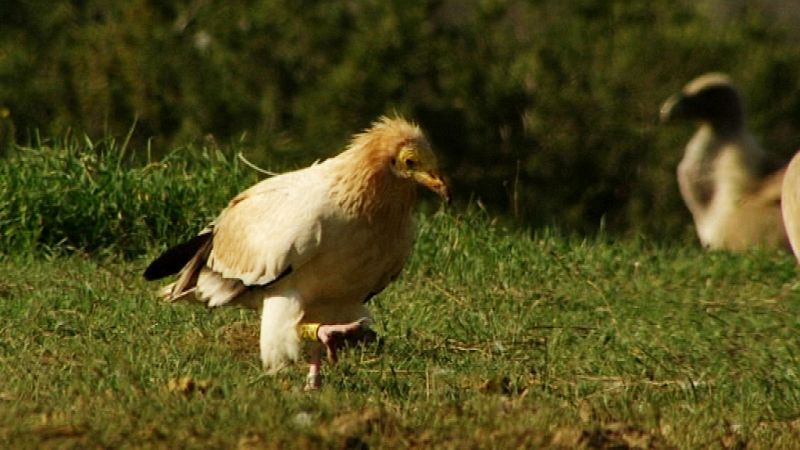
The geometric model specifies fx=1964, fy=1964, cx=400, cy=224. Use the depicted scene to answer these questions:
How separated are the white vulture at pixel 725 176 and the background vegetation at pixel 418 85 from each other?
1.97 m

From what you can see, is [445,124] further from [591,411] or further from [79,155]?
[591,411]

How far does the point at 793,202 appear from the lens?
322 inches

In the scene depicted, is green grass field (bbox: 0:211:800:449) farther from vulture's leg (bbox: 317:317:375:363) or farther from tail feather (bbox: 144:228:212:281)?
tail feather (bbox: 144:228:212:281)

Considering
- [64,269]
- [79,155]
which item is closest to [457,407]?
[64,269]

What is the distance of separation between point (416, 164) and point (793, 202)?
194 cm

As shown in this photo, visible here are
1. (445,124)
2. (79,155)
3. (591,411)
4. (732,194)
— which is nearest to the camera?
(591,411)

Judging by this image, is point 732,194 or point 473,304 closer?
point 473,304

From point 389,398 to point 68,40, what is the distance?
1081 cm

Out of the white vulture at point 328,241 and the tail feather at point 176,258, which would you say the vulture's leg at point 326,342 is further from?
the tail feather at point 176,258

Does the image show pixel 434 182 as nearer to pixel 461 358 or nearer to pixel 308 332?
pixel 308 332

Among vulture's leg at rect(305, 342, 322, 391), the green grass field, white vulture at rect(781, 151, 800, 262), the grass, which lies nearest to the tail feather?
the green grass field

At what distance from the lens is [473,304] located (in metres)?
8.59

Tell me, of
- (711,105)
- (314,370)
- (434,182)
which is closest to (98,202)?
(434,182)

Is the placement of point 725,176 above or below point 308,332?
above
